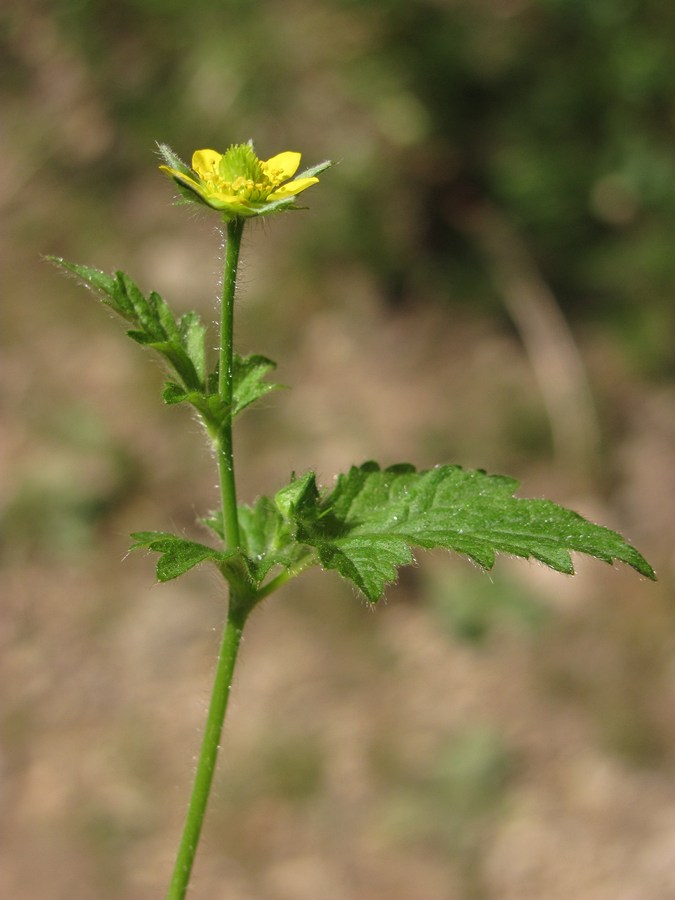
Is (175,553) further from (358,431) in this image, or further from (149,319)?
(358,431)

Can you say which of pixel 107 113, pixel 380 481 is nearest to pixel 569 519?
pixel 380 481

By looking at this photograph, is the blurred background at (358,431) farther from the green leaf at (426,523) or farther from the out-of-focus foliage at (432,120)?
the green leaf at (426,523)

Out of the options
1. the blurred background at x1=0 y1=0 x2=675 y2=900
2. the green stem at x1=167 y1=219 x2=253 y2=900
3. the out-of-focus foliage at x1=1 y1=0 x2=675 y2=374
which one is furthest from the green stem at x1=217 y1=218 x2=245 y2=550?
the out-of-focus foliage at x1=1 y1=0 x2=675 y2=374

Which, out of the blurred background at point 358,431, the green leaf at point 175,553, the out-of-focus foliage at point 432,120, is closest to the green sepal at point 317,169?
the green leaf at point 175,553

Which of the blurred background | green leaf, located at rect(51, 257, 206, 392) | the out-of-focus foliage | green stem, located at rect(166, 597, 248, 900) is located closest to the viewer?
green stem, located at rect(166, 597, 248, 900)

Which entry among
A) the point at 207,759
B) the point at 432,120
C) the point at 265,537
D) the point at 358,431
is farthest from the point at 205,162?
the point at 432,120

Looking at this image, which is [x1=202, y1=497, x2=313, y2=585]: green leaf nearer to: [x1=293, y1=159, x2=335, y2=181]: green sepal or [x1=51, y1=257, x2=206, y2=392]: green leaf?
[x1=51, y1=257, x2=206, y2=392]: green leaf
